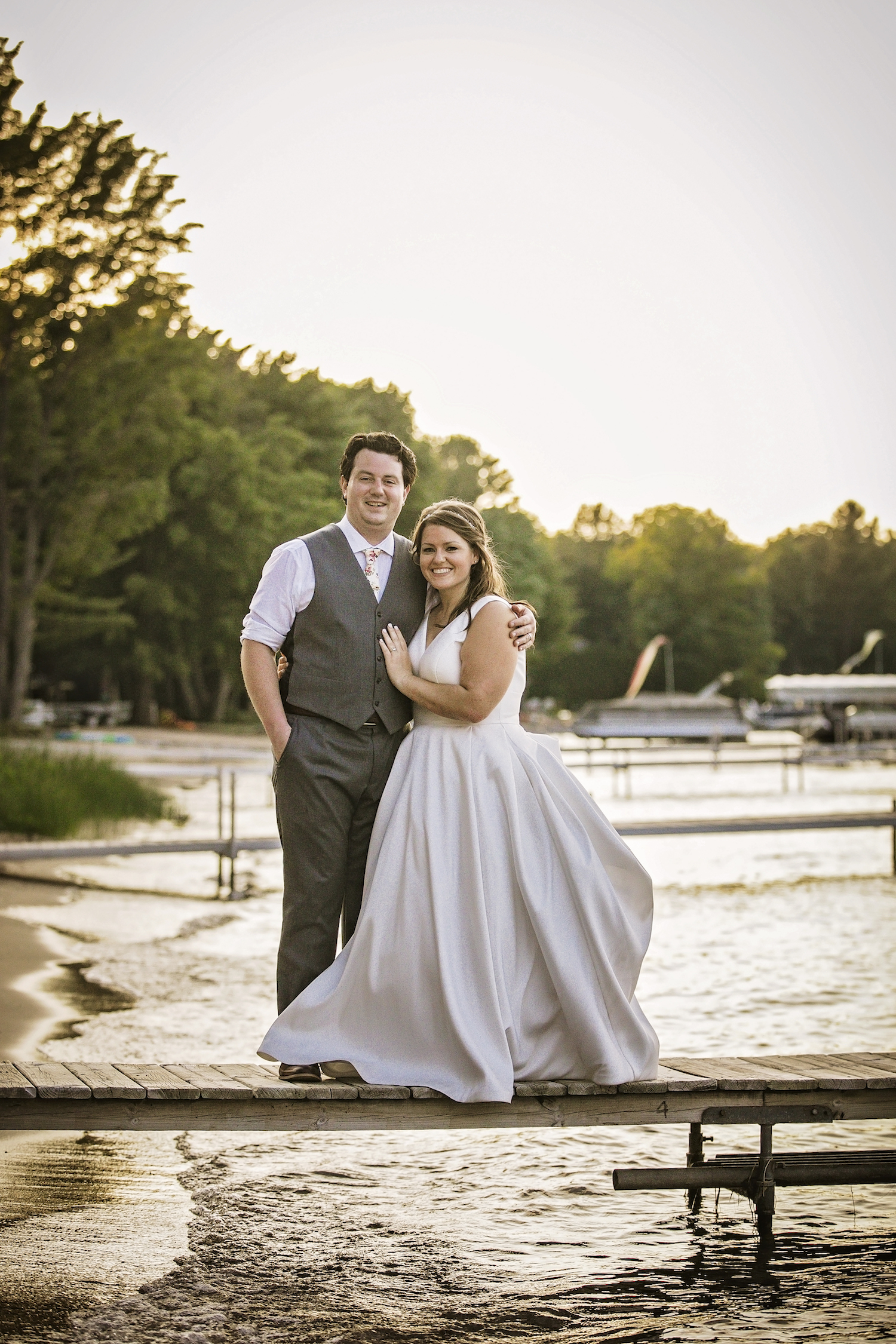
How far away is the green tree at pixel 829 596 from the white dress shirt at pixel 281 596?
98.5m

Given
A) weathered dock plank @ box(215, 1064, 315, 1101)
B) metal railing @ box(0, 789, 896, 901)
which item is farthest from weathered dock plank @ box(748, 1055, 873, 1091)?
metal railing @ box(0, 789, 896, 901)

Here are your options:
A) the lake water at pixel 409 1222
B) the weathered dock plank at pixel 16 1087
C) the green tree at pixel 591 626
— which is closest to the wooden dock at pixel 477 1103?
the weathered dock plank at pixel 16 1087

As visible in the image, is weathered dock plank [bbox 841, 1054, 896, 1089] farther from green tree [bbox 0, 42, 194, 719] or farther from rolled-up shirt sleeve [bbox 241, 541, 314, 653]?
green tree [bbox 0, 42, 194, 719]

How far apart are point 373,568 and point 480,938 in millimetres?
1220

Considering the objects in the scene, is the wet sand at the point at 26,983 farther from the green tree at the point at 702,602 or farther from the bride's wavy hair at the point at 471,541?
the green tree at the point at 702,602

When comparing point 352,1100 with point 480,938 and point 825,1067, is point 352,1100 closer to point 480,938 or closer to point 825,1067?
point 480,938

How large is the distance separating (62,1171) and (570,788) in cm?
283

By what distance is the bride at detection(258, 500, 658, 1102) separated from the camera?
15.0 feet

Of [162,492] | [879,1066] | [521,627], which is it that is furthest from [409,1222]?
[162,492]

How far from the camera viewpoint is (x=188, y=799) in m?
26.7

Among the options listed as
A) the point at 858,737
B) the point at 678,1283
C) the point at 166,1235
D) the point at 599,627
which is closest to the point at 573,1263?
the point at 678,1283

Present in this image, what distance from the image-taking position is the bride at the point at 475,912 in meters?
4.58

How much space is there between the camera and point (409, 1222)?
565cm

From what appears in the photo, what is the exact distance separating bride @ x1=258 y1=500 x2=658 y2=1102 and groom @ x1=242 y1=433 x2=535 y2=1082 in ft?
0.27
